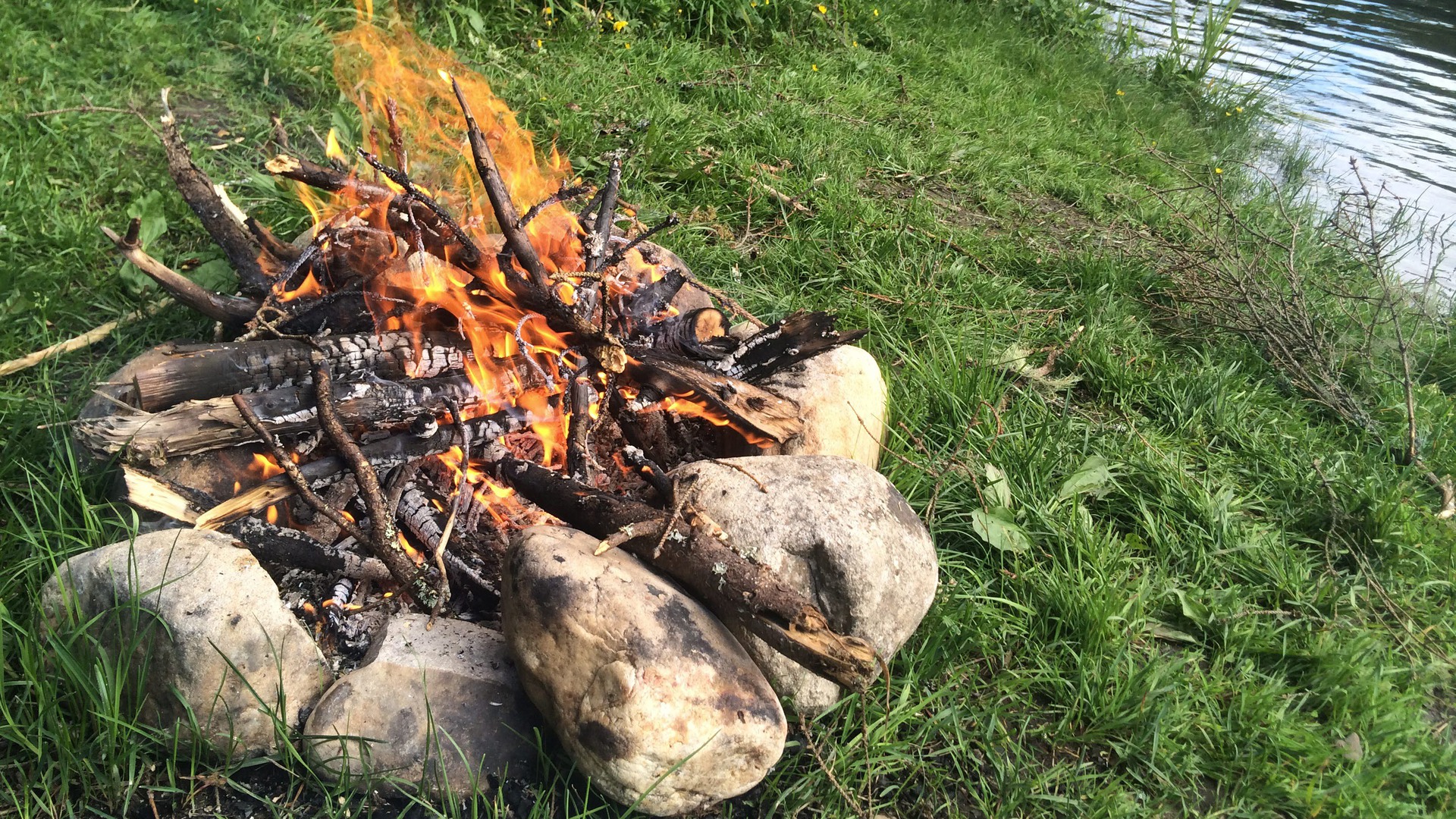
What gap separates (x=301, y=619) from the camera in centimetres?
213

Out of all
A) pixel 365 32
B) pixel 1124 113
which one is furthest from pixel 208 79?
pixel 1124 113

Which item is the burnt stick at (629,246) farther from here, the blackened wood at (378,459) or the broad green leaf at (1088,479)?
the broad green leaf at (1088,479)

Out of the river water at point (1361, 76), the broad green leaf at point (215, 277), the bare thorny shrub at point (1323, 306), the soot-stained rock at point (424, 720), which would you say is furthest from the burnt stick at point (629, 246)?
the river water at point (1361, 76)

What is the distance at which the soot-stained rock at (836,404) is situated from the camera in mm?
2689

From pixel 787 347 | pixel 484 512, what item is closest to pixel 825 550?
pixel 787 347

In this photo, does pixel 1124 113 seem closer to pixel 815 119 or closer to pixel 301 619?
pixel 815 119

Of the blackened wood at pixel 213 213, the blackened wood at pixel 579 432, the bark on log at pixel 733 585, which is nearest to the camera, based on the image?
the bark on log at pixel 733 585

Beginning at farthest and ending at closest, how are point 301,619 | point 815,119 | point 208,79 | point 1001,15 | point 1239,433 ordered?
point 1001,15, point 815,119, point 208,79, point 1239,433, point 301,619

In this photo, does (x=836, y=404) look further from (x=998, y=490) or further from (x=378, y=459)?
(x=378, y=459)

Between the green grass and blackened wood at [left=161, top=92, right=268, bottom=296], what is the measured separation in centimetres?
55

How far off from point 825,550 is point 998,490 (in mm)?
1052

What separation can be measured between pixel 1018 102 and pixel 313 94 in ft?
17.7

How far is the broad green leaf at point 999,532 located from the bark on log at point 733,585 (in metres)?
0.75

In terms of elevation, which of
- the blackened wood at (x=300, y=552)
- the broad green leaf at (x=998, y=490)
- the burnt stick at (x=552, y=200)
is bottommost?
the broad green leaf at (x=998, y=490)
